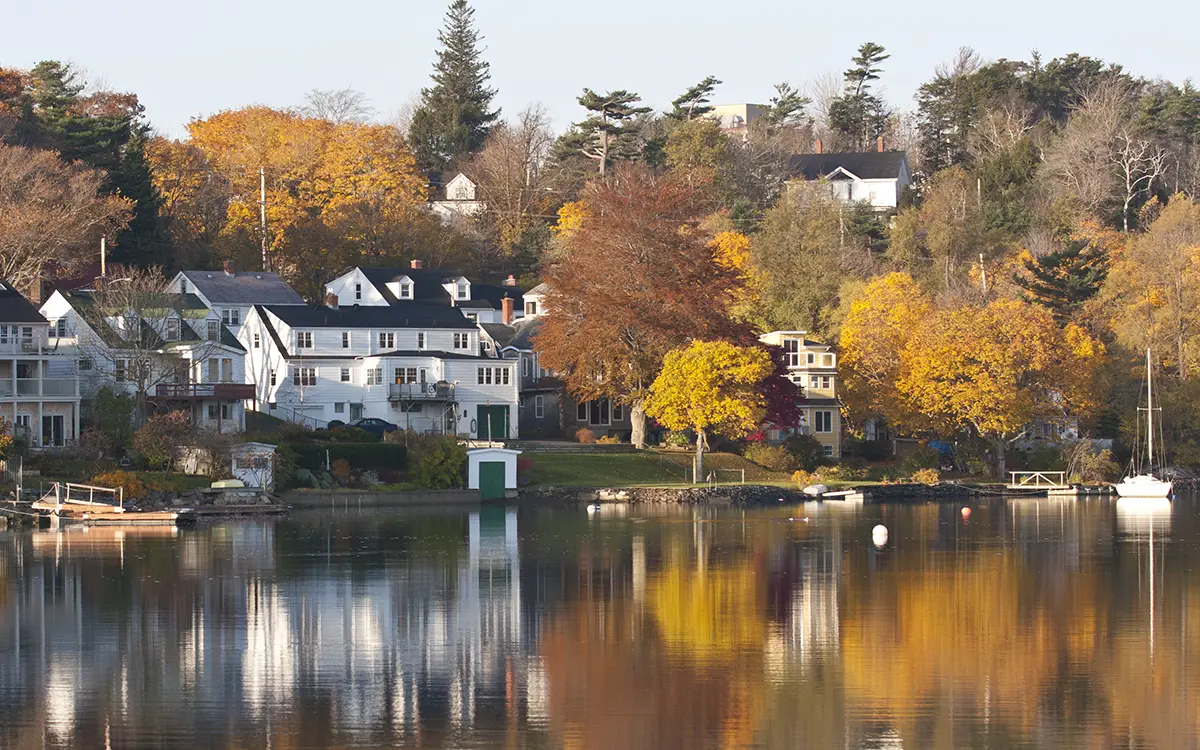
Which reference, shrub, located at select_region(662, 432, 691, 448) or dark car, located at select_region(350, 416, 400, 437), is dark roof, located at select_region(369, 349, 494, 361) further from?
shrub, located at select_region(662, 432, 691, 448)

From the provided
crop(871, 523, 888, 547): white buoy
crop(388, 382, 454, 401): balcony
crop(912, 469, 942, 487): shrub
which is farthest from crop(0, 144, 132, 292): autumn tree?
crop(871, 523, 888, 547): white buoy

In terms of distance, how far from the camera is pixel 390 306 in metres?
93.2

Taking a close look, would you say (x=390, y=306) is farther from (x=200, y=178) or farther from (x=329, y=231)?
(x=200, y=178)

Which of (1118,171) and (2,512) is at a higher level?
(1118,171)

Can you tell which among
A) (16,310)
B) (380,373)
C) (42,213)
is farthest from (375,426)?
(42,213)

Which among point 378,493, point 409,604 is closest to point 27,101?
point 378,493

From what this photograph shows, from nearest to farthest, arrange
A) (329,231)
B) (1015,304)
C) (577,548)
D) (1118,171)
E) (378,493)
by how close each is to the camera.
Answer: (577,548) < (378,493) < (1015,304) < (329,231) < (1118,171)

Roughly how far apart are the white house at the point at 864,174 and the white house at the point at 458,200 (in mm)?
26811

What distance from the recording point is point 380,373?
8706 centimetres

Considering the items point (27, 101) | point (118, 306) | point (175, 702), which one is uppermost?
point (27, 101)

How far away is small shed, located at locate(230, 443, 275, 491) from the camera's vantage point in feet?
227

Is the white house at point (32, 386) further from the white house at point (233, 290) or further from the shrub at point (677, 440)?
the shrub at point (677, 440)

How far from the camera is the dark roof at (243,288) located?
94125 mm

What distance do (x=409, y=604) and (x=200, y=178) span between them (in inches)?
3068
